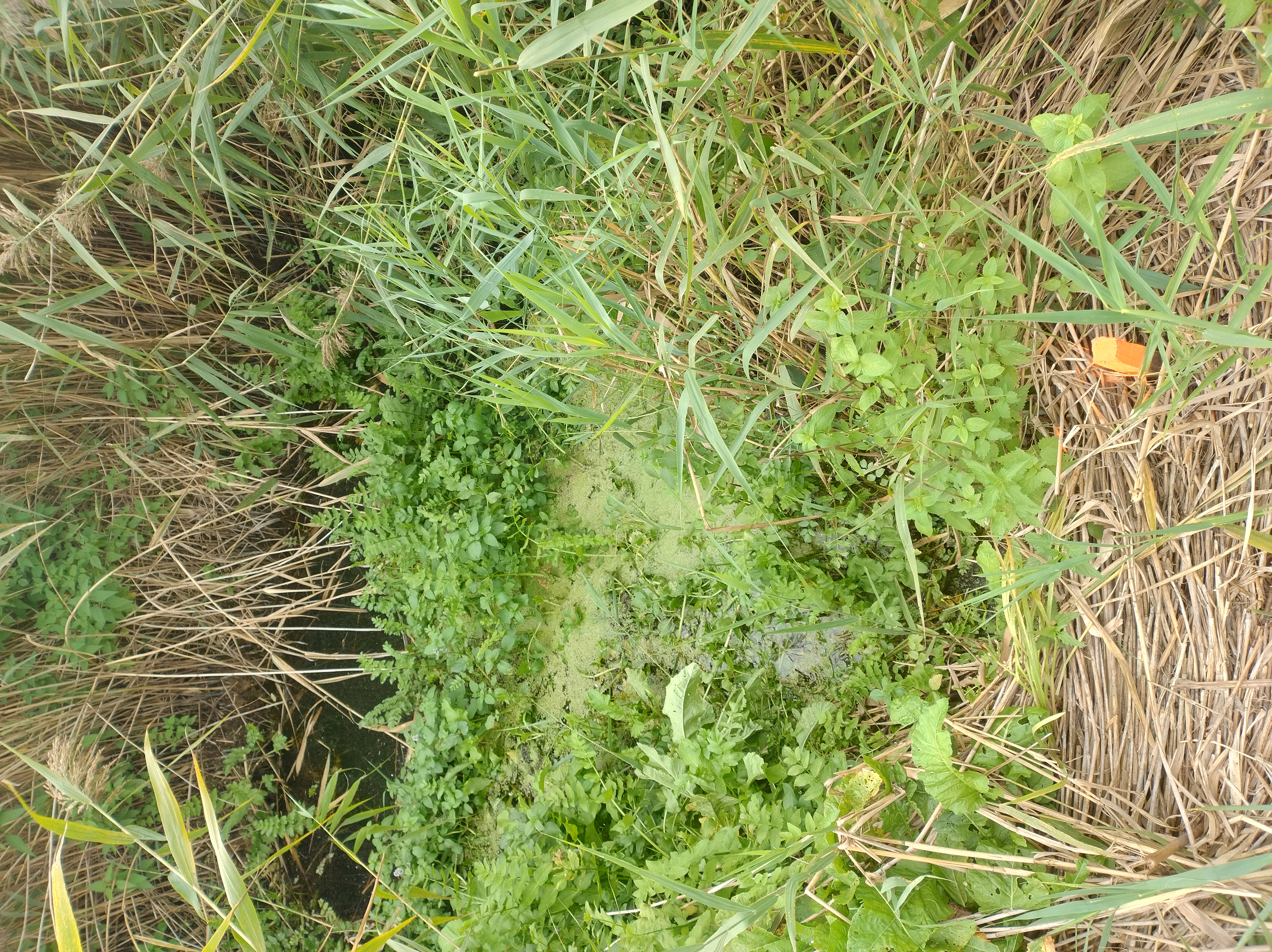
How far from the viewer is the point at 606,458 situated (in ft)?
6.39

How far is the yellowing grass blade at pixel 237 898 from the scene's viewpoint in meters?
1.04

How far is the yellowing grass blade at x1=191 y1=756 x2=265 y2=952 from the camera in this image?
104 cm

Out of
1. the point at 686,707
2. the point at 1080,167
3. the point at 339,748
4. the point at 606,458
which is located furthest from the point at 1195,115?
the point at 339,748

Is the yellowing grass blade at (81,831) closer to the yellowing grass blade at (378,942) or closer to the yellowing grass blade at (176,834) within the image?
the yellowing grass blade at (176,834)

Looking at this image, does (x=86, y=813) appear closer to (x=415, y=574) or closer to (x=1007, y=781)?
(x=415, y=574)

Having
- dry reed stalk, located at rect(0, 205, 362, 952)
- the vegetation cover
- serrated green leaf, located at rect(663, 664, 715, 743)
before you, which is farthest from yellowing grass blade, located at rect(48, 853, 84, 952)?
serrated green leaf, located at rect(663, 664, 715, 743)

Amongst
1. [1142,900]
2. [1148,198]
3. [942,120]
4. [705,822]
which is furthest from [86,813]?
[1148,198]

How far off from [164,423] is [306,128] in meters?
0.91

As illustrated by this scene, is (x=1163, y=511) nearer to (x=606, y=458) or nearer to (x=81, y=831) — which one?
(x=606, y=458)

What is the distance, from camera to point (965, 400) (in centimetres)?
103

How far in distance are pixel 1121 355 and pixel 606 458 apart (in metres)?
1.24

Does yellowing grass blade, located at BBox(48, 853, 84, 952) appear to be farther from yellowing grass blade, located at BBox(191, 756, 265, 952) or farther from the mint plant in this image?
the mint plant

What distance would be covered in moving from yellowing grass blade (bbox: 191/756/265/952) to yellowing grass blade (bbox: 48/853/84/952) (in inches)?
7.0

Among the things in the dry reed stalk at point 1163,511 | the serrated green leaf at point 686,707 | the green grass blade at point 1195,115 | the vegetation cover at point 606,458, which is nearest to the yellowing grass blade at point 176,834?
the vegetation cover at point 606,458
